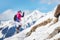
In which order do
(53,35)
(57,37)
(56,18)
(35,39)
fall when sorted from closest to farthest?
(57,37) < (53,35) < (35,39) < (56,18)

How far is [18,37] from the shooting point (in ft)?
156

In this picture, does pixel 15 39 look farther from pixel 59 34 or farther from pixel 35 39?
pixel 59 34

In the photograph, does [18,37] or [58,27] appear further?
[18,37]

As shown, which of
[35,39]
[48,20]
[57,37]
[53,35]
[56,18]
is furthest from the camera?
[48,20]

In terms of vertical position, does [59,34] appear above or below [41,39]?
below

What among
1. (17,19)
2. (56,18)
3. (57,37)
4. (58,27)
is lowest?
(57,37)

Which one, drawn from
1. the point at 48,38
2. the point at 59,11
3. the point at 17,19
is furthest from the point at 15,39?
the point at 48,38

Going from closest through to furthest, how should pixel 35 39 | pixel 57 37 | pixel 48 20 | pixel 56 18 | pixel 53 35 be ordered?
pixel 57 37, pixel 53 35, pixel 35 39, pixel 56 18, pixel 48 20

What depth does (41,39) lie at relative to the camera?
34.7 metres

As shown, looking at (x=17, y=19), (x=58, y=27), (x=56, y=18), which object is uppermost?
(x=17, y=19)

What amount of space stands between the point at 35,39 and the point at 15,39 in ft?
37.0

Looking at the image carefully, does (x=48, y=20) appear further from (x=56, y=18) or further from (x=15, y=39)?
(x=15, y=39)

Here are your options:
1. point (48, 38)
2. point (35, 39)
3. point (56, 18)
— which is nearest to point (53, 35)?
point (48, 38)

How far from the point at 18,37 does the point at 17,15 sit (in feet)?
15.5
